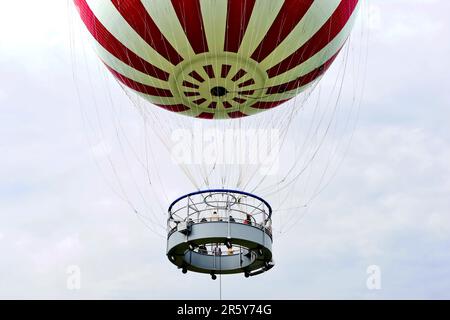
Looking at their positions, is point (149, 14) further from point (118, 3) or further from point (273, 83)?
point (273, 83)

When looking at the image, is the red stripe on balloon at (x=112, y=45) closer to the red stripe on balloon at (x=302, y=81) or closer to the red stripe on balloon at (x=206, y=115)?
the red stripe on balloon at (x=206, y=115)

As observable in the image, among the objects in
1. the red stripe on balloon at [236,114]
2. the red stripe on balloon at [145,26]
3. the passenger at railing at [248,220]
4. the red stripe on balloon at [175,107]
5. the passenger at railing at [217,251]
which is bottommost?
the passenger at railing at [217,251]

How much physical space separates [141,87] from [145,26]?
2.21 metres

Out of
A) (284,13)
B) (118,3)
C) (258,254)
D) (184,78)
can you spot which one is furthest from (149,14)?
(258,254)

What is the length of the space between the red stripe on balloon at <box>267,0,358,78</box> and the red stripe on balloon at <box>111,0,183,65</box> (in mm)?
2182

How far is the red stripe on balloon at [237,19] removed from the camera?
1090cm

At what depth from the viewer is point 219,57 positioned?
1183 centimetres

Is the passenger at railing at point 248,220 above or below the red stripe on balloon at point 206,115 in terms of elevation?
below

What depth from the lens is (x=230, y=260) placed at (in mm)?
11930

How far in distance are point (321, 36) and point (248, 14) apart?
1962mm

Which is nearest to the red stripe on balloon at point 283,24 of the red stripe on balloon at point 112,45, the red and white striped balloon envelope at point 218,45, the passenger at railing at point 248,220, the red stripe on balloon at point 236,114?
the red and white striped balloon envelope at point 218,45

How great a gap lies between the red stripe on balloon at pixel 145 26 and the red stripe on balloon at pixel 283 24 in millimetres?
1720

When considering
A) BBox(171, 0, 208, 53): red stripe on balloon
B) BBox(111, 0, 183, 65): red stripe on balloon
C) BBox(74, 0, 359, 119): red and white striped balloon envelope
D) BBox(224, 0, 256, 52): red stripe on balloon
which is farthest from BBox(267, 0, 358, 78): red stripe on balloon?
BBox(111, 0, 183, 65): red stripe on balloon

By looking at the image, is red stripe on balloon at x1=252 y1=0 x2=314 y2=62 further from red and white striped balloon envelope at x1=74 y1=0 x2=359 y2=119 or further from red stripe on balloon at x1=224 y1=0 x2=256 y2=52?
red stripe on balloon at x1=224 y1=0 x2=256 y2=52
